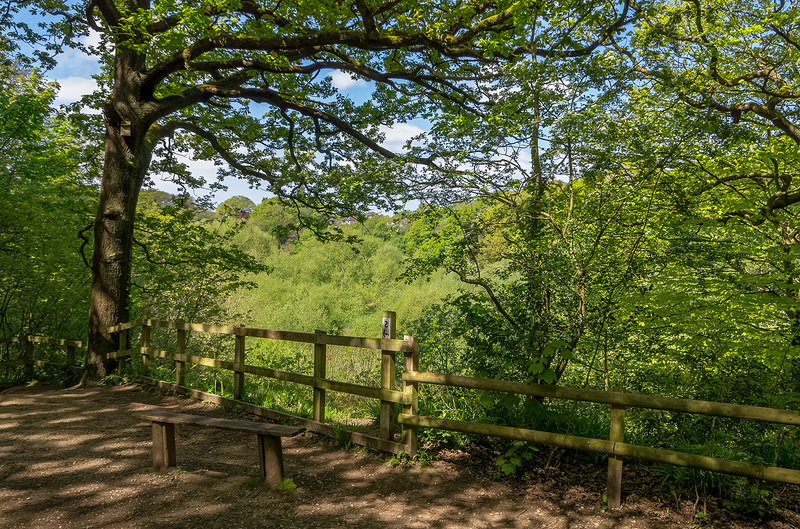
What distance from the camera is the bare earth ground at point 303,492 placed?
12.4 ft

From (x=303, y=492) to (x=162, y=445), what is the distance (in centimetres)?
142

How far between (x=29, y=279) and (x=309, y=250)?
46.0 meters

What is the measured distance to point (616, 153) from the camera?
5199 mm

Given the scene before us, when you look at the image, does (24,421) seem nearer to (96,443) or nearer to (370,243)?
(96,443)

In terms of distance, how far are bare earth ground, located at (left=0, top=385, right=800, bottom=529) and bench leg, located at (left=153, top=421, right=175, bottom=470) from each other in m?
0.10

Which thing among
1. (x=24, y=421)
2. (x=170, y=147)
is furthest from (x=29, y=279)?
(x=24, y=421)

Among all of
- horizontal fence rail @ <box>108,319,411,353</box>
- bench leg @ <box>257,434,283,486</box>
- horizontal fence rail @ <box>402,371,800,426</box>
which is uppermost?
horizontal fence rail @ <box>108,319,411,353</box>

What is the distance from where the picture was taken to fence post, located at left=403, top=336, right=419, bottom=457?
4.86 metres

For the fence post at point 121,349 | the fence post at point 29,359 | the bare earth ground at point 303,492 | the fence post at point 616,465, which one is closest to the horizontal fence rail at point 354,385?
the bare earth ground at point 303,492

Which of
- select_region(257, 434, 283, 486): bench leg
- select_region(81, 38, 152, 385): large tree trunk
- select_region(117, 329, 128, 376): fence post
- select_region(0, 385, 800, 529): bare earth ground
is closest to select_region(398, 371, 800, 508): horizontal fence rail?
select_region(0, 385, 800, 529): bare earth ground

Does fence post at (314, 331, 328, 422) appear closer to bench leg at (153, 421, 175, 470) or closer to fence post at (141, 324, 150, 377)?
bench leg at (153, 421, 175, 470)

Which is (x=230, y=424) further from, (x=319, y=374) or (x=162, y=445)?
(x=319, y=374)

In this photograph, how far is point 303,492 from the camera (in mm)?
4301

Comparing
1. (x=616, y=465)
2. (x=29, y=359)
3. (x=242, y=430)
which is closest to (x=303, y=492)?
(x=242, y=430)
